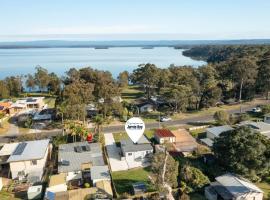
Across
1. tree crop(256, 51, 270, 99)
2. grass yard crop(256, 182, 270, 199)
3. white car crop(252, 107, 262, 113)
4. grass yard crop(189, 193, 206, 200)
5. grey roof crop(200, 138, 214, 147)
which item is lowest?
grass yard crop(189, 193, 206, 200)

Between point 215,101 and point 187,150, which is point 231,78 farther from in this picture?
point 187,150

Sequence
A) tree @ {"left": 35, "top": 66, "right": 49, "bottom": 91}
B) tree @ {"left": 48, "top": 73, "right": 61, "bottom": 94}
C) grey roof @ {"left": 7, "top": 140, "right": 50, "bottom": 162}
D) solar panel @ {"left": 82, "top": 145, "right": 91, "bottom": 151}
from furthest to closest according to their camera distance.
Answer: tree @ {"left": 35, "top": 66, "right": 49, "bottom": 91} → tree @ {"left": 48, "top": 73, "right": 61, "bottom": 94} → solar panel @ {"left": 82, "top": 145, "right": 91, "bottom": 151} → grey roof @ {"left": 7, "top": 140, "right": 50, "bottom": 162}

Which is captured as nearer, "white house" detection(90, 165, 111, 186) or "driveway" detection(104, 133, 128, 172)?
"white house" detection(90, 165, 111, 186)

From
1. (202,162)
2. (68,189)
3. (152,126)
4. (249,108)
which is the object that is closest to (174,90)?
(152,126)

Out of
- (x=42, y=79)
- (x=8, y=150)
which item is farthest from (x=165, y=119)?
(x=42, y=79)

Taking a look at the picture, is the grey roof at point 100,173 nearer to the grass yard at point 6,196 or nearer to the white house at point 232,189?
the grass yard at point 6,196

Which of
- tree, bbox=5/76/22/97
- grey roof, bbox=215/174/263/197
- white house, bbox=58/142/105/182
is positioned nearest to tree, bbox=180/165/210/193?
grey roof, bbox=215/174/263/197

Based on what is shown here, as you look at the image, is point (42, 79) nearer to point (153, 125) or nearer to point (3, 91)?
point (3, 91)

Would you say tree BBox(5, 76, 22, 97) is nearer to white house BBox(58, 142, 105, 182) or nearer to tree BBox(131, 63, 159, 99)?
tree BBox(131, 63, 159, 99)
